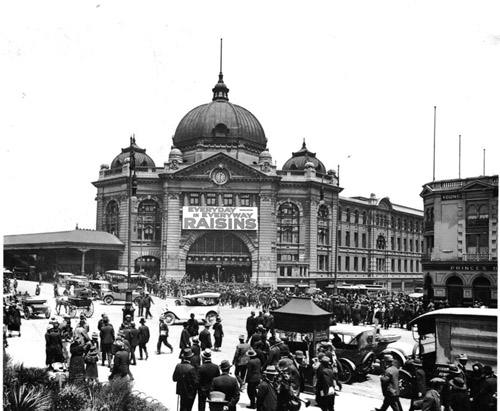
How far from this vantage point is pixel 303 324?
18.3 metres

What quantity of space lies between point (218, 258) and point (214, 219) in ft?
14.5

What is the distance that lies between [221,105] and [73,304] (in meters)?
44.1

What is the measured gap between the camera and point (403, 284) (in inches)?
3091

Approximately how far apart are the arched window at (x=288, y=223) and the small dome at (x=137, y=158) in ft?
57.6

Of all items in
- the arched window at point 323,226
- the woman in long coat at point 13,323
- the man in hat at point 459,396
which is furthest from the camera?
the arched window at point 323,226

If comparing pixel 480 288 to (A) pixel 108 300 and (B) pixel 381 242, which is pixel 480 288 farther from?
(B) pixel 381 242

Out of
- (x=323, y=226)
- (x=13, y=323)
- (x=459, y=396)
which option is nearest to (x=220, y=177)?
(x=323, y=226)

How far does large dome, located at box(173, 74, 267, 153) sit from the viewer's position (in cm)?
6919

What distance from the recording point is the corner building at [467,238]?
18.1m

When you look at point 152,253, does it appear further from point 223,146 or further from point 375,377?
point 375,377

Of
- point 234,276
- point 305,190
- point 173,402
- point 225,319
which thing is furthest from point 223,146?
point 173,402

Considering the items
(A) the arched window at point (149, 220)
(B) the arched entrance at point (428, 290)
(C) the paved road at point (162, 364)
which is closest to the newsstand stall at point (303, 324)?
(C) the paved road at point (162, 364)

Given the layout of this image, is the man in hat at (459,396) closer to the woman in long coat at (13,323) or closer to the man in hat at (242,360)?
the man in hat at (242,360)

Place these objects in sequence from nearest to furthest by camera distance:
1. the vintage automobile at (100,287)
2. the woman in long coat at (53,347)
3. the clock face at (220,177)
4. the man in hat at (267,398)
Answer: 1. the man in hat at (267,398)
2. the woman in long coat at (53,347)
3. the vintage automobile at (100,287)
4. the clock face at (220,177)
